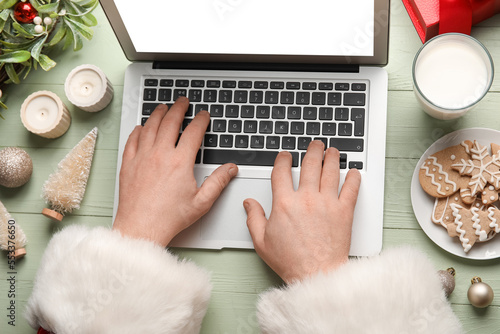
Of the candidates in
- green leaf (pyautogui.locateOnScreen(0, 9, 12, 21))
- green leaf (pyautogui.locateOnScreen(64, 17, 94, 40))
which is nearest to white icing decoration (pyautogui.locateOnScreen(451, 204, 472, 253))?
green leaf (pyautogui.locateOnScreen(64, 17, 94, 40))

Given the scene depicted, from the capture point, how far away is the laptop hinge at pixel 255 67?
2.52 ft

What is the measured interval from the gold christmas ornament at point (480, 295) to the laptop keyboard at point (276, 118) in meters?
0.24

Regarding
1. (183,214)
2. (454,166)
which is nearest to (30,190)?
(183,214)

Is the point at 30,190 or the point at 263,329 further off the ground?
the point at 30,190

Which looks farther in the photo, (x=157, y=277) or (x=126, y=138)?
(x=126, y=138)

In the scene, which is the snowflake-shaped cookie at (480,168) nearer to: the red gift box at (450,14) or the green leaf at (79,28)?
the red gift box at (450,14)

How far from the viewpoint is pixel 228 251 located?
77cm

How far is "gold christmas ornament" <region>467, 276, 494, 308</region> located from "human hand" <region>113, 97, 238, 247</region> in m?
0.39

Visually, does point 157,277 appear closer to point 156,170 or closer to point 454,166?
Result: point 156,170

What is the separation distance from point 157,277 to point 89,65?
15.0 inches

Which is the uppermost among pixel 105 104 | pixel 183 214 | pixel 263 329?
pixel 105 104

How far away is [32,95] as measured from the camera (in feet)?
2.66

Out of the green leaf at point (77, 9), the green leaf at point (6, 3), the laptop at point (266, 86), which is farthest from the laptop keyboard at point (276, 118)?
the green leaf at point (6, 3)

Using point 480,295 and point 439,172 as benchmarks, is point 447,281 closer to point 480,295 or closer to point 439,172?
point 480,295
